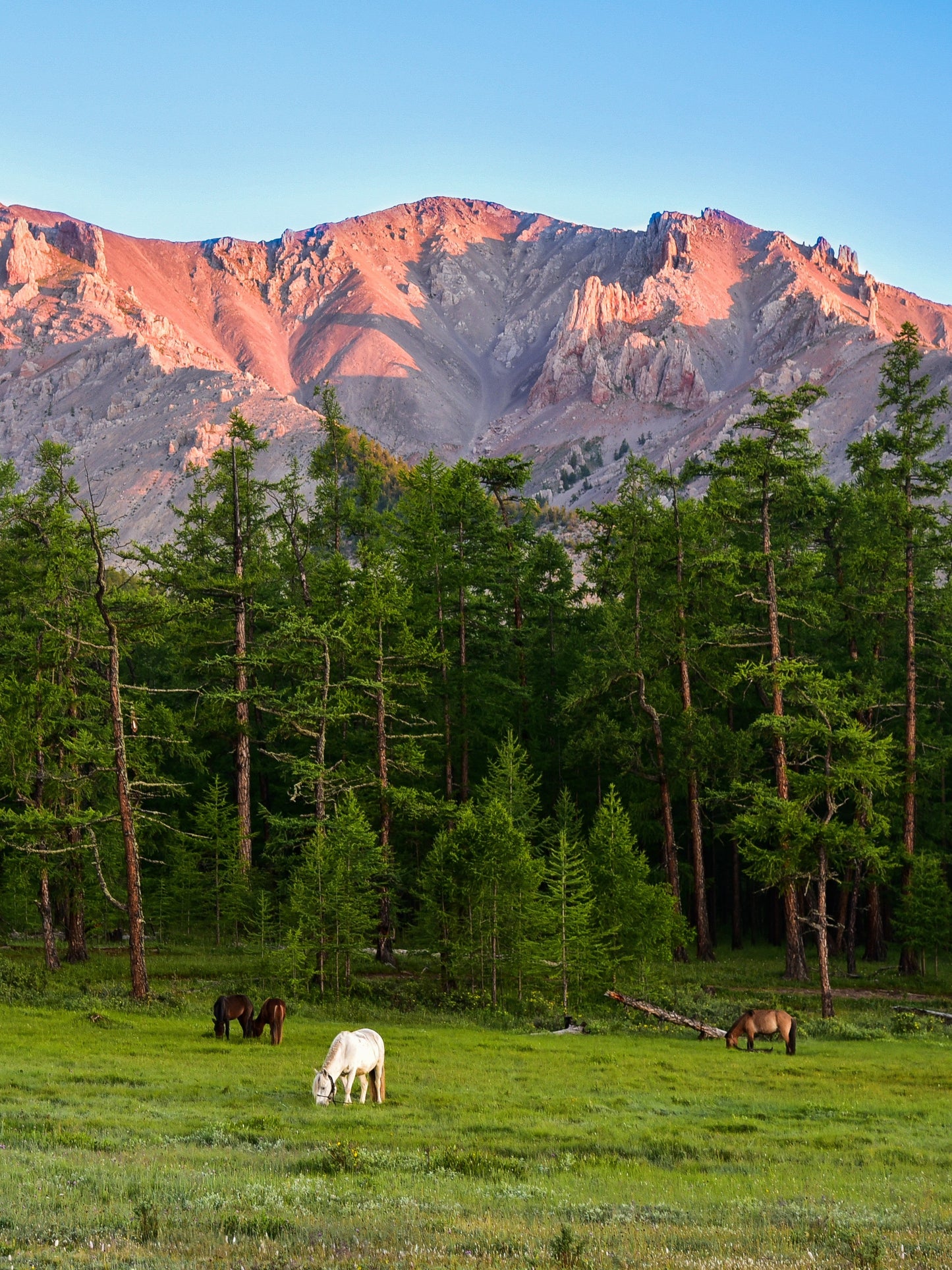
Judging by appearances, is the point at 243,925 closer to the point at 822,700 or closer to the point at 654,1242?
the point at 822,700

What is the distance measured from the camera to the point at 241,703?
1662 inches

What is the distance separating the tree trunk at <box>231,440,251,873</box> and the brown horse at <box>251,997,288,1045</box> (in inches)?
629

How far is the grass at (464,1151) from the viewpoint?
9.22 metres

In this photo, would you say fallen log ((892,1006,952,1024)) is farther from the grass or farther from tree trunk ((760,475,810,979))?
tree trunk ((760,475,810,979))

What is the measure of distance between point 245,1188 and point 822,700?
26.6 metres

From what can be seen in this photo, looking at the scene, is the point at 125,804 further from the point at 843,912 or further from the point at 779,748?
the point at 843,912

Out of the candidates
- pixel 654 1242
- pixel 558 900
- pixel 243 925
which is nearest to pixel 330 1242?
pixel 654 1242

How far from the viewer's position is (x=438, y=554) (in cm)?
4772

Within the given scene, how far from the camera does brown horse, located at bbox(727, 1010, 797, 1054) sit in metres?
26.0

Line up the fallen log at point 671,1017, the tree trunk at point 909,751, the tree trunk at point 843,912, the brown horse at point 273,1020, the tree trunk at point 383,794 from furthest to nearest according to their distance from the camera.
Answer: the tree trunk at point 843,912 < the tree trunk at point 909,751 < the tree trunk at point 383,794 < the fallen log at point 671,1017 < the brown horse at point 273,1020

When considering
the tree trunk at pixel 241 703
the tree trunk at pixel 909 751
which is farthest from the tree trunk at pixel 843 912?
the tree trunk at pixel 241 703

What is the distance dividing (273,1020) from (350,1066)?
7.27 meters

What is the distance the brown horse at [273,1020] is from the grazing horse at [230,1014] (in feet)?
0.65

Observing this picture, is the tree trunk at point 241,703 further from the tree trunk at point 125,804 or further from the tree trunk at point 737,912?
the tree trunk at point 737,912
